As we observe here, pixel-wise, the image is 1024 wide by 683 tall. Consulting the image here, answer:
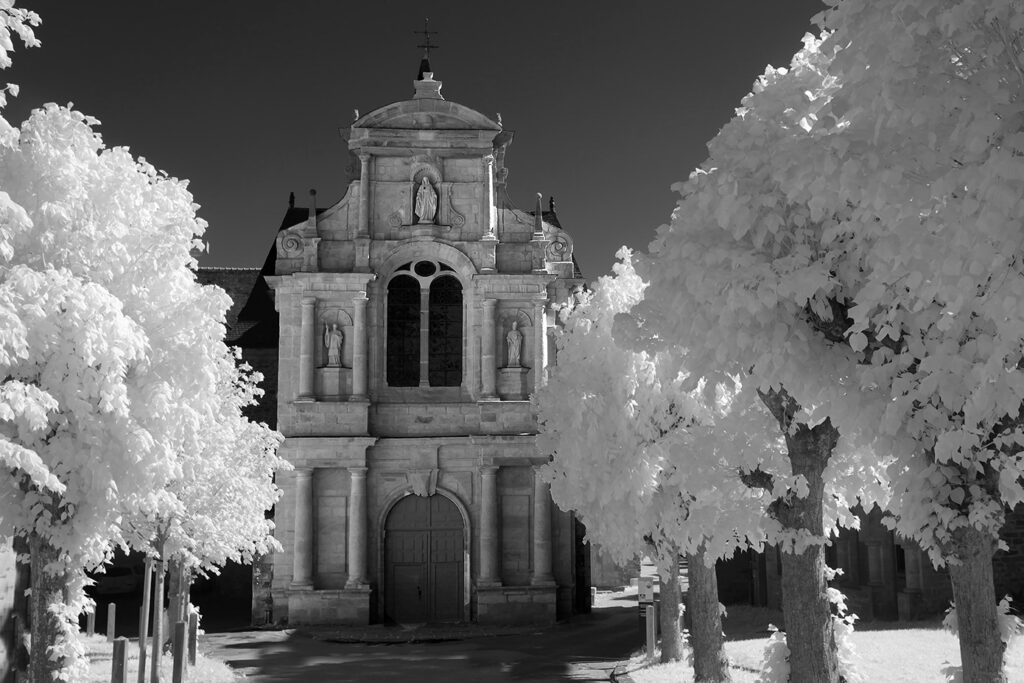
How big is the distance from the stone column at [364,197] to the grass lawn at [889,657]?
1506 cm

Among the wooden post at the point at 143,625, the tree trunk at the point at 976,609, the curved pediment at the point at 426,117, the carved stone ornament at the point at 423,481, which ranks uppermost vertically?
the curved pediment at the point at 426,117

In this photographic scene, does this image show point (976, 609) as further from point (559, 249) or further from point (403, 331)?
point (559, 249)

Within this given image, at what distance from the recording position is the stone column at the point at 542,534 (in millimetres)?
28484

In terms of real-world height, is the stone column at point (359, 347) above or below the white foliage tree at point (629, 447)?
above

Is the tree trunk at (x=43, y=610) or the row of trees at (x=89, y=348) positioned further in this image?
the tree trunk at (x=43, y=610)

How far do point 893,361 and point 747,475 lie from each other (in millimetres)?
3785

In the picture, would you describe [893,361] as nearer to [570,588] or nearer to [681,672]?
[681,672]

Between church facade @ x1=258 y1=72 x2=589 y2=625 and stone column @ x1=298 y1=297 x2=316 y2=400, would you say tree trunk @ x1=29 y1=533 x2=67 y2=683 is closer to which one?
church facade @ x1=258 y1=72 x2=589 y2=625

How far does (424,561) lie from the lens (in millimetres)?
28984

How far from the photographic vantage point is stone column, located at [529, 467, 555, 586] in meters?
28.5

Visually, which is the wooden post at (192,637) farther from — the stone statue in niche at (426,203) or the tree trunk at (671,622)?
the stone statue in niche at (426,203)

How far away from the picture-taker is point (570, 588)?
1148 inches

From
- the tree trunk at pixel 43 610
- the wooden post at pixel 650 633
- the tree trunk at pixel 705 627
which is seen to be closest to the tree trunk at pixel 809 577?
the tree trunk at pixel 705 627

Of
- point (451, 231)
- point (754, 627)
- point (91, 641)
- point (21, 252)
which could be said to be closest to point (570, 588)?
point (754, 627)
